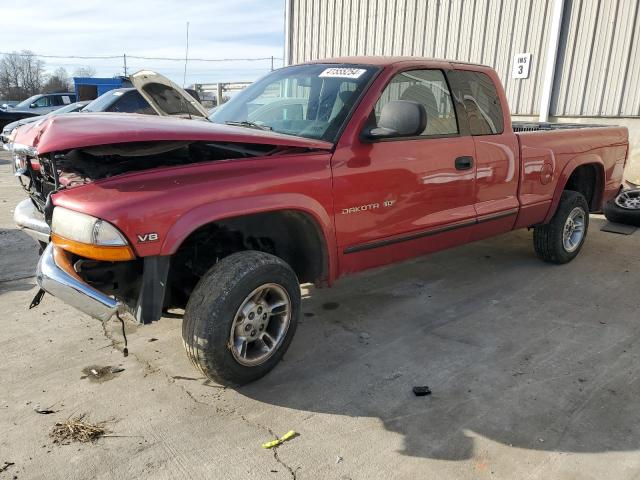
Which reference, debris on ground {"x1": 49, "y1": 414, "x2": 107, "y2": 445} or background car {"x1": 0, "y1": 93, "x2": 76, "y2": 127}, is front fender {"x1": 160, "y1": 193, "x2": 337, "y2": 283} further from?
background car {"x1": 0, "y1": 93, "x2": 76, "y2": 127}

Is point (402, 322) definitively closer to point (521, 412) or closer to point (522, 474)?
point (521, 412)

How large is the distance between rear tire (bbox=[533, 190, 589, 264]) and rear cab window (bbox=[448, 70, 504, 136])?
1.30m

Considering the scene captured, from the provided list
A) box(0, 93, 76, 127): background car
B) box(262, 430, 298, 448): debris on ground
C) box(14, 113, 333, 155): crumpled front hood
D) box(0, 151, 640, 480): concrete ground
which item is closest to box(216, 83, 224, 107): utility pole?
box(0, 93, 76, 127): background car

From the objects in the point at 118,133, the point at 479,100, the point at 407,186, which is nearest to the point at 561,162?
the point at 479,100

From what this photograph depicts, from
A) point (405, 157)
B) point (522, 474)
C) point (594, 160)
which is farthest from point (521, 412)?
point (594, 160)

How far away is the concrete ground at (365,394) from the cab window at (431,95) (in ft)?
4.71

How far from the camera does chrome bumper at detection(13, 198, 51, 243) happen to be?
3.04 m

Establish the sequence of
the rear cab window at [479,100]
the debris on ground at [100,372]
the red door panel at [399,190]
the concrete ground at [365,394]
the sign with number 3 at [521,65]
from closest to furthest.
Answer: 1. the concrete ground at [365,394]
2. the debris on ground at [100,372]
3. the red door panel at [399,190]
4. the rear cab window at [479,100]
5. the sign with number 3 at [521,65]

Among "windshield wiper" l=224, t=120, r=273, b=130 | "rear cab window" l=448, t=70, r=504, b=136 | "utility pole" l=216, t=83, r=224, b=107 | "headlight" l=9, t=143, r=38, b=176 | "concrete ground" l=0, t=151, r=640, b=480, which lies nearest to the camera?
"concrete ground" l=0, t=151, r=640, b=480

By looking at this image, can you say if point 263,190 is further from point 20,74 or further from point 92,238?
point 20,74

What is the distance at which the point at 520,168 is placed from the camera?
457cm

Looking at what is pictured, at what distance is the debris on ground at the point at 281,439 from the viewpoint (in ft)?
8.36

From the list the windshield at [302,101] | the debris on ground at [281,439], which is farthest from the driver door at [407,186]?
the debris on ground at [281,439]

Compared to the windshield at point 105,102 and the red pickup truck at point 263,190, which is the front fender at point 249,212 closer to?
the red pickup truck at point 263,190
